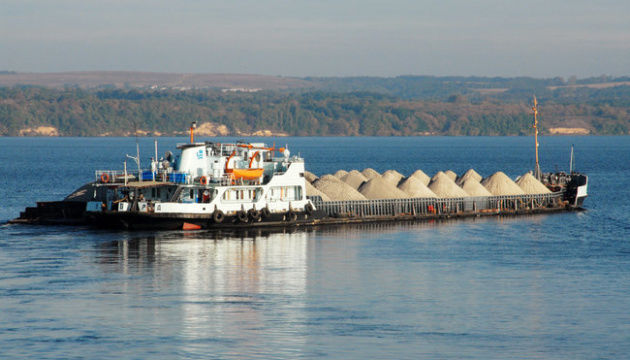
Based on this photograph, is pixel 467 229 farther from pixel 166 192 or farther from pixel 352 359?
pixel 352 359

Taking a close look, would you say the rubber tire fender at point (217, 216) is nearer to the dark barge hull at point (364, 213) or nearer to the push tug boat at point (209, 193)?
the push tug boat at point (209, 193)

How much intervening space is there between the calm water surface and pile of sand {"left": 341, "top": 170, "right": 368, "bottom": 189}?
1780 cm

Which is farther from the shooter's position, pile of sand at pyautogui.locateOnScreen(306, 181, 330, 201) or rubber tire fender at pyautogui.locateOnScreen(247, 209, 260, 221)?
pile of sand at pyautogui.locateOnScreen(306, 181, 330, 201)

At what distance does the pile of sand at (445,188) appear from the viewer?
96.1m

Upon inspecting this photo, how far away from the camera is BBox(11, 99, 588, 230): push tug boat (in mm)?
75312

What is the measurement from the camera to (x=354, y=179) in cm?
10106

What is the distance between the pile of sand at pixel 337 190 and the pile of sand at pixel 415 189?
550cm

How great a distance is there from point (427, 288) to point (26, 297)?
21449mm

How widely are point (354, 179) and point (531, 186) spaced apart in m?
19.2

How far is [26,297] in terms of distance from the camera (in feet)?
162

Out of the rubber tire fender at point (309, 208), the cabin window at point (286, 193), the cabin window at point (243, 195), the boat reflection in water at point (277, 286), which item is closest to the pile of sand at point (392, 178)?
the rubber tire fender at point (309, 208)

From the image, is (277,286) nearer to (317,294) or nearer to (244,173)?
(317,294)

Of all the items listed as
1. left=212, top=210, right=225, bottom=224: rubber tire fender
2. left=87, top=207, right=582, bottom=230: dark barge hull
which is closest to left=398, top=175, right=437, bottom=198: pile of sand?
left=87, top=207, right=582, bottom=230: dark barge hull

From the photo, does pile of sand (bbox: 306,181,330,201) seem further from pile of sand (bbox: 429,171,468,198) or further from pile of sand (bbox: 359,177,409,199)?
pile of sand (bbox: 429,171,468,198)
